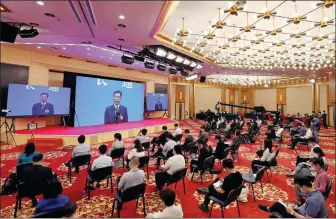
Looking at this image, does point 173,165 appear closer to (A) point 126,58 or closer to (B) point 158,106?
(A) point 126,58

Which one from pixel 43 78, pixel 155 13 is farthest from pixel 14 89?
pixel 155 13

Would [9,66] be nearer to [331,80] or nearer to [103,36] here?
[103,36]

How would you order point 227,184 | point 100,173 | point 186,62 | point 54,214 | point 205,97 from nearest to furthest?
point 54,214, point 227,184, point 100,173, point 186,62, point 205,97

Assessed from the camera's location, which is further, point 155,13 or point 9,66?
point 9,66

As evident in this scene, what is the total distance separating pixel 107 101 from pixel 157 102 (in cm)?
505

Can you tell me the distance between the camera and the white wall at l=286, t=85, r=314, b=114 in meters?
19.7

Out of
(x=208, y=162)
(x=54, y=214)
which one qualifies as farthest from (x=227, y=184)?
(x=54, y=214)

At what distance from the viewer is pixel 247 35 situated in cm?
777

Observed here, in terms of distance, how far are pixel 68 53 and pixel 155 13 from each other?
661 cm

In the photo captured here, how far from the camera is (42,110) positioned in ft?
29.3

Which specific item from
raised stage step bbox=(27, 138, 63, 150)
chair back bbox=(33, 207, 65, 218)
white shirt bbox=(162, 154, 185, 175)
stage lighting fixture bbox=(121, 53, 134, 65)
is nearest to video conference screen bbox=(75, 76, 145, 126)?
raised stage step bbox=(27, 138, 63, 150)

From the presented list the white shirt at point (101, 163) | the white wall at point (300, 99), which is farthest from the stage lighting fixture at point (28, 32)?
the white wall at point (300, 99)

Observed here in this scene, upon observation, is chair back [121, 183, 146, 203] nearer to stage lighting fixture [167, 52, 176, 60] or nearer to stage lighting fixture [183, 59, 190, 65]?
stage lighting fixture [167, 52, 176, 60]

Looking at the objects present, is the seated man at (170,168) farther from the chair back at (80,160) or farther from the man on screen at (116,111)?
the man on screen at (116,111)
